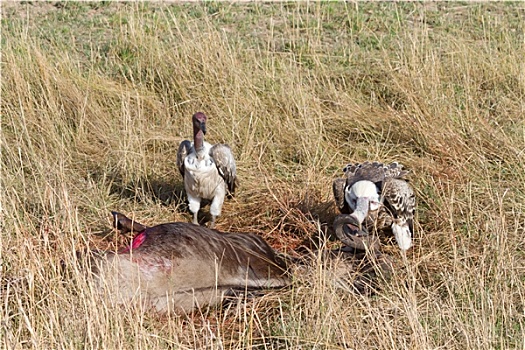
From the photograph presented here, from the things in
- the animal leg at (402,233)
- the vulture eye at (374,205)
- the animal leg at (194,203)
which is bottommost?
the animal leg at (194,203)

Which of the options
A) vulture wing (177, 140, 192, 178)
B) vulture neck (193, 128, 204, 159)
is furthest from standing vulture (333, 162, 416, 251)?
vulture wing (177, 140, 192, 178)

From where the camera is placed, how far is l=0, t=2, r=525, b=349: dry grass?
3971 millimetres

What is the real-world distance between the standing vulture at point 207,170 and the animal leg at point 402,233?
1.17 m

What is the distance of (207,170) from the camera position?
588 centimetres

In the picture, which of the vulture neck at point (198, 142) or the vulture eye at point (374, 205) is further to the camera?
the vulture neck at point (198, 142)

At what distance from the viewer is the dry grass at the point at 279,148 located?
3971 millimetres

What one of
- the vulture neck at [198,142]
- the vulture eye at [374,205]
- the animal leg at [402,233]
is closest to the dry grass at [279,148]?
the animal leg at [402,233]

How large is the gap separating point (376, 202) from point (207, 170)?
114cm

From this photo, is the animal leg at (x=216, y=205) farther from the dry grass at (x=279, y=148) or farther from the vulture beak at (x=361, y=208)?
the vulture beak at (x=361, y=208)

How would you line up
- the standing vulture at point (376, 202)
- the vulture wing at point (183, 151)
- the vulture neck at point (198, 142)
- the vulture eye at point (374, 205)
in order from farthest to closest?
the vulture wing at point (183, 151), the vulture neck at point (198, 142), the vulture eye at point (374, 205), the standing vulture at point (376, 202)

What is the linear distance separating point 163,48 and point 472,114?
2759mm

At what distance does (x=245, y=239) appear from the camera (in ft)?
16.8

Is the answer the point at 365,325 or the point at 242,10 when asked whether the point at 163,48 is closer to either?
the point at 242,10

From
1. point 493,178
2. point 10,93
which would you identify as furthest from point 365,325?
point 10,93
